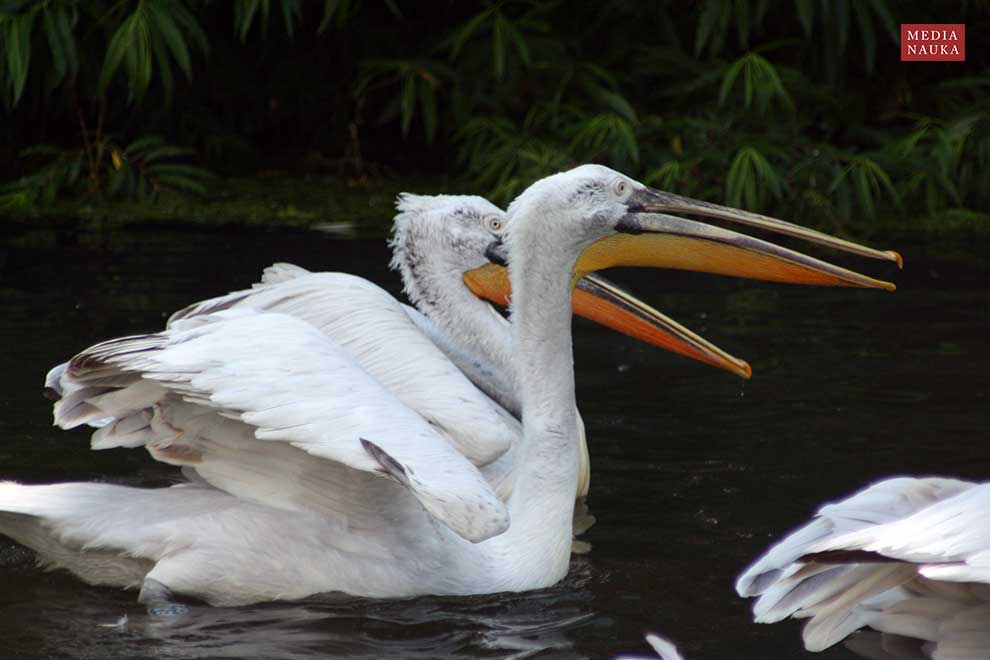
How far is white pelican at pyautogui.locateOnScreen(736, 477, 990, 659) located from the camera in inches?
80.1

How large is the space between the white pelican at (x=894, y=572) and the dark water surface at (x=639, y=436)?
28 centimetres

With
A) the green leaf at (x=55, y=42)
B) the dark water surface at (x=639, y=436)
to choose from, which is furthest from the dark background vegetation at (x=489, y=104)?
the dark water surface at (x=639, y=436)

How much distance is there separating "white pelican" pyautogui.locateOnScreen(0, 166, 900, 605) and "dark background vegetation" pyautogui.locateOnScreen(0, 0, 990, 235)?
389cm

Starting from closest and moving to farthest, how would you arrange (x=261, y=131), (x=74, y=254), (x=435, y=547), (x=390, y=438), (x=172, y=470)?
1. (x=390, y=438)
2. (x=435, y=547)
3. (x=172, y=470)
4. (x=74, y=254)
5. (x=261, y=131)

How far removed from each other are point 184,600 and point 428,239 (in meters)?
1.24

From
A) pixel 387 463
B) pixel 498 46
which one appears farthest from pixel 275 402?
pixel 498 46

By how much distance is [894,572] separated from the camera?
2244 millimetres

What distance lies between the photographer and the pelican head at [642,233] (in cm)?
300

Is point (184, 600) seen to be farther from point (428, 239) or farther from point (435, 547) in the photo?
point (428, 239)

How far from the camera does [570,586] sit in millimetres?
2951

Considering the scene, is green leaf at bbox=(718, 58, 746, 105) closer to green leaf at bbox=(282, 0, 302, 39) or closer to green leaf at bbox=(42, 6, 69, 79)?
green leaf at bbox=(282, 0, 302, 39)

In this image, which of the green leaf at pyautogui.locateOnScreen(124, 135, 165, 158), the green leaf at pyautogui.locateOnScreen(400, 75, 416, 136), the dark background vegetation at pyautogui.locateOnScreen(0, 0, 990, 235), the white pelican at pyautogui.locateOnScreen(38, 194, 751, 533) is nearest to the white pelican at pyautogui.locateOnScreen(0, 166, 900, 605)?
the white pelican at pyautogui.locateOnScreen(38, 194, 751, 533)

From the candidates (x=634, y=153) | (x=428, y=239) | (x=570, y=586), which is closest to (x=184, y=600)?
(x=570, y=586)

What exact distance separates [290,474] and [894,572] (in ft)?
3.62
